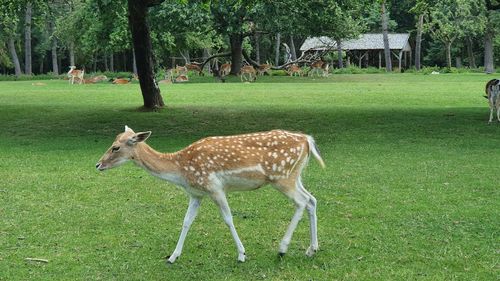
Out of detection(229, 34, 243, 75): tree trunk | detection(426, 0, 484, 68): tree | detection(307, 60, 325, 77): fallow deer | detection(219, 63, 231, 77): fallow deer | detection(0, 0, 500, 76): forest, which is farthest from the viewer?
detection(426, 0, 484, 68): tree

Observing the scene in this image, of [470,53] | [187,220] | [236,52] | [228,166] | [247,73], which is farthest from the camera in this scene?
[470,53]

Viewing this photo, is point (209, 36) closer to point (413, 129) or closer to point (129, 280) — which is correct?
point (413, 129)

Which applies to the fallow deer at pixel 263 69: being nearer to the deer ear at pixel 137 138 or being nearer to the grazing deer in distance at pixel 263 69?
the grazing deer in distance at pixel 263 69

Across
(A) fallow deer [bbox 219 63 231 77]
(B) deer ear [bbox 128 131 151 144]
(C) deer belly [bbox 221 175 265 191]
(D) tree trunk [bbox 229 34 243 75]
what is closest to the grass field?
(C) deer belly [bbox 221 175 265 191]

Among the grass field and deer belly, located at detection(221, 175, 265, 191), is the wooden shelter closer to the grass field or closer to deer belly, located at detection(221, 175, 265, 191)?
the grass field

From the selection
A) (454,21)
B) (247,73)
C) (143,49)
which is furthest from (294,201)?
(454,21)

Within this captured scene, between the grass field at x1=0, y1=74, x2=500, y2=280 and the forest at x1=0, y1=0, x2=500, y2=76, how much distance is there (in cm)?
361

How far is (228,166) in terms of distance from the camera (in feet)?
18.9

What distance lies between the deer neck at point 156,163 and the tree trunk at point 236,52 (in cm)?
3355

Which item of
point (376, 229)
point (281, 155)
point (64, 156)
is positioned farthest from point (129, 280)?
point (64, 156)

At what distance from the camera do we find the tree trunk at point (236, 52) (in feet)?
130

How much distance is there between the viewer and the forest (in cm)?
2175

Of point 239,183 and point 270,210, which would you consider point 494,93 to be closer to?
point 270,210

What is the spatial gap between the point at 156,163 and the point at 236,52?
114 feet
